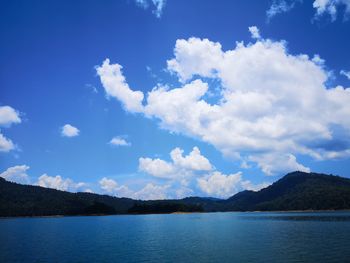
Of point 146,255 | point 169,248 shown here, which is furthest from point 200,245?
point 146,255

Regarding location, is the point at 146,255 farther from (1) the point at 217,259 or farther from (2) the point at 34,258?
(2) the point at 34,258

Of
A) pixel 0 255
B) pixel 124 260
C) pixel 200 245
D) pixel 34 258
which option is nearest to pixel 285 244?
pixel 200 245

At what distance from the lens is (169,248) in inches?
3216

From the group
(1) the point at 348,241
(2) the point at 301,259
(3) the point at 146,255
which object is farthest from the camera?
(1) the point at 348,241

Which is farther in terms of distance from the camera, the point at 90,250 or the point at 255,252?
the point at 90,250

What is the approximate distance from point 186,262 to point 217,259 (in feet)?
18.0

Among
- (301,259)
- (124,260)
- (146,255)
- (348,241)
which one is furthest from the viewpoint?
(348,241)

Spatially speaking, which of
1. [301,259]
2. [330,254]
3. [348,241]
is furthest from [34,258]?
A: [348,241]

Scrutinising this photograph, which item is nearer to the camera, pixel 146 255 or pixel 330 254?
pixel 330 254

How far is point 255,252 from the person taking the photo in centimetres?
6894

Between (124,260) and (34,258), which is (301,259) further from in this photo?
(34,258)

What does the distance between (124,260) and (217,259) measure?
16.5m

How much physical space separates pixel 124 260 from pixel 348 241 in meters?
47.9

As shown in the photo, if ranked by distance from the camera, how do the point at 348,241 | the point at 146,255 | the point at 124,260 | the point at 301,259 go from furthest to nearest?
the point at 348,241 → the point at 146,255 → the point at 124,260 → the point at 301,259
